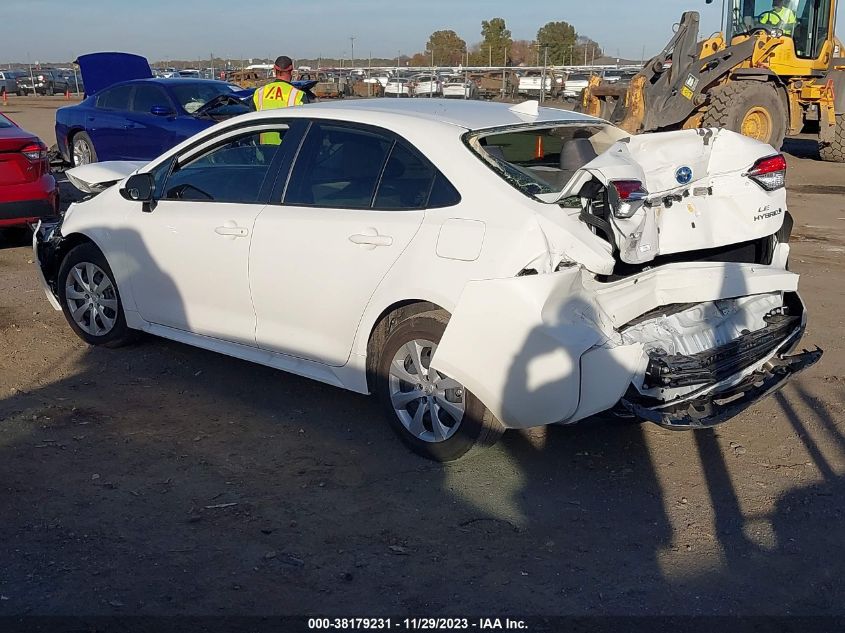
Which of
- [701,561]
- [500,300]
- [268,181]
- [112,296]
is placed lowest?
[701,561]

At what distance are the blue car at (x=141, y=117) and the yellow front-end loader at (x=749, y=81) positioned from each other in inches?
273

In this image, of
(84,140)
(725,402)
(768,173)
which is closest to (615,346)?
(725,402)

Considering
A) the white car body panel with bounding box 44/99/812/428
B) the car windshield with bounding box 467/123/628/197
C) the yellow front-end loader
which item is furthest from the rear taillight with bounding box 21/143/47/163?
the yellow front-end loader

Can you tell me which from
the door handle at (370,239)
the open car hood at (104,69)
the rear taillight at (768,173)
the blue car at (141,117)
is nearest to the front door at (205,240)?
the door handle at (370,239)

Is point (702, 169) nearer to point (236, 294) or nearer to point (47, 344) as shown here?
point (236, 294)

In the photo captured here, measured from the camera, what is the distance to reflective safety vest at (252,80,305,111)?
29.7ft

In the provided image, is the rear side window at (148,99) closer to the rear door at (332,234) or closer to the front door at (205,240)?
the front door at (205,240)

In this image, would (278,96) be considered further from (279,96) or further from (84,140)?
(84,140)

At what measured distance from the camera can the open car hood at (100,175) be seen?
666 centimetres

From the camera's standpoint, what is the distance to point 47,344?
21.2 feet

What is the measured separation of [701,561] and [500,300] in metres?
1.33

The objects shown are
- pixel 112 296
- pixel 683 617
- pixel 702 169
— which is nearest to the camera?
pixel 683 617

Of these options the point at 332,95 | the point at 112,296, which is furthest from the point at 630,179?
the point at 332,95

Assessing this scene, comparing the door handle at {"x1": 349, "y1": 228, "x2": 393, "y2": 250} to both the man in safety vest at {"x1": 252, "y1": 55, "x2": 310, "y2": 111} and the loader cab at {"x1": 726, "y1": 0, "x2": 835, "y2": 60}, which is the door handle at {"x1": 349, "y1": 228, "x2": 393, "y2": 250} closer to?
the man in safety vest at {"x1": 252, "y1": 55, "x2": 310, "y2": 111}
